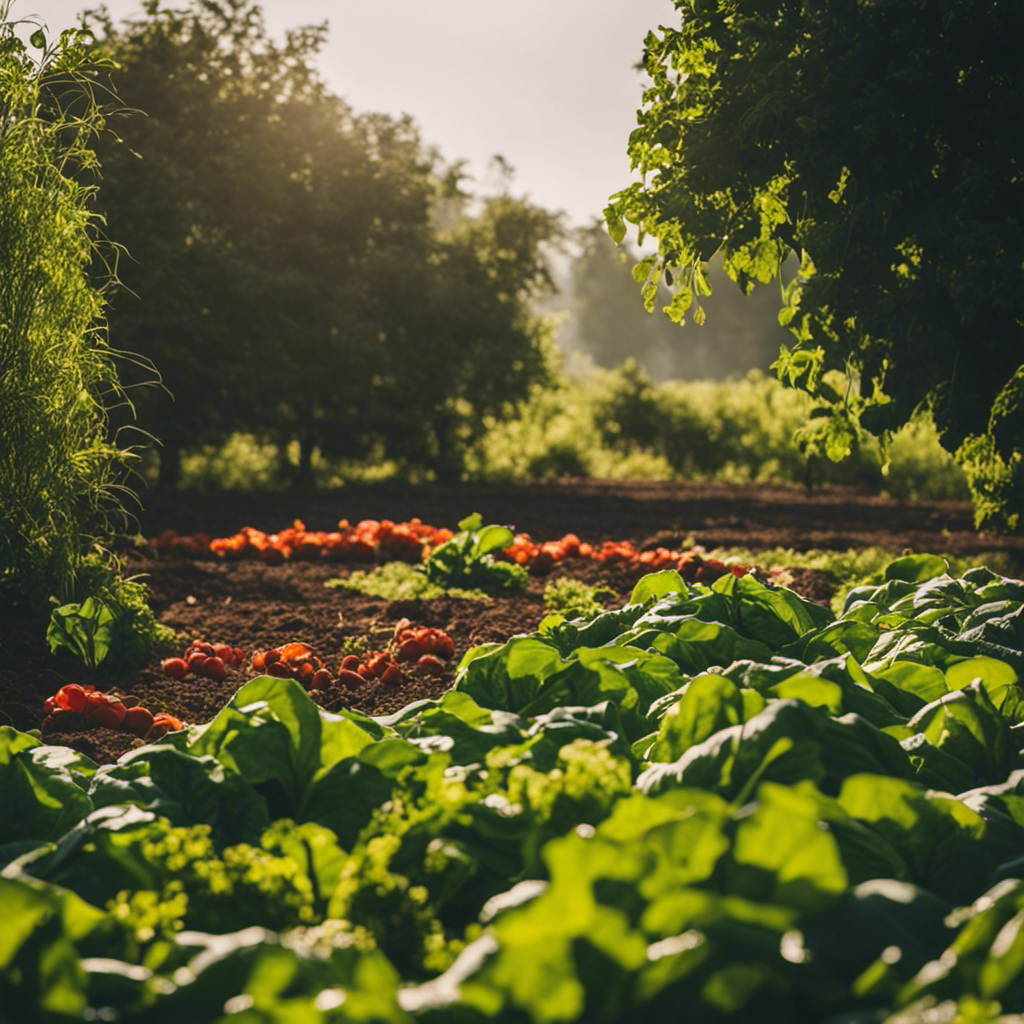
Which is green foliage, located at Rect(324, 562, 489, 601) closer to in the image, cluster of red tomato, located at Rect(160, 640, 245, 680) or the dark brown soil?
the dark brown soil

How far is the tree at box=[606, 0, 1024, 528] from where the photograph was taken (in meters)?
3.34

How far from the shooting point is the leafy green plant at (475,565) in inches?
241

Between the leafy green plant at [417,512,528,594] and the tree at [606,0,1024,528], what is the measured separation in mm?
2599

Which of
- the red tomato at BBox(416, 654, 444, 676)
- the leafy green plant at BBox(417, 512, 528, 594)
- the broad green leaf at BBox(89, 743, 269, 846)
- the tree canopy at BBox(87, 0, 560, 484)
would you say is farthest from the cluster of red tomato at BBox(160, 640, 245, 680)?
the tree canopy at BBox(87, 0, 560, 484)

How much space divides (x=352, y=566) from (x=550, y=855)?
6768 millimetres

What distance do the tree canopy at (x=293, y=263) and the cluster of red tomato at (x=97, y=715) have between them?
11.0 m

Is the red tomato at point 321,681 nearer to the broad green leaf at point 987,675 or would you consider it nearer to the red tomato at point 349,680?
the red tomato at point 349,680

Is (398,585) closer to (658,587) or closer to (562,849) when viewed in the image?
(658,587)

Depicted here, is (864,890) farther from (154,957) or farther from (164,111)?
(164,111)

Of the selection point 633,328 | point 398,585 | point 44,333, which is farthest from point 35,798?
point 633,328

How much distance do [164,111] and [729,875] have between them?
16564mm

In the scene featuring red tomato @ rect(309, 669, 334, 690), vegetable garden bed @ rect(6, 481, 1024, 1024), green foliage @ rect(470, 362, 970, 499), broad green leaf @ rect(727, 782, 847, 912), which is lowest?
red tomato @ rect(309, 669, 334, 690)

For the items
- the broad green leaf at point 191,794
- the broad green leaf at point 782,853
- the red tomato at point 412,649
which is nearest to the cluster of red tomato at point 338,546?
the red tomato at point 412,649

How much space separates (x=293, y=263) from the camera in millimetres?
16422
